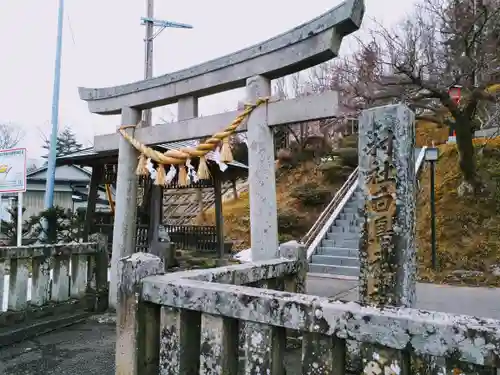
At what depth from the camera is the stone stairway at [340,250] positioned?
9957mm

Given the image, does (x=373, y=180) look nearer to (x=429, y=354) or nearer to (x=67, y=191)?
(x=429, y=354)

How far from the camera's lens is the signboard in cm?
732

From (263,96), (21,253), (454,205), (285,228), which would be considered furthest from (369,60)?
(21,253)

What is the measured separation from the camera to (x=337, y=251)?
1088 cm

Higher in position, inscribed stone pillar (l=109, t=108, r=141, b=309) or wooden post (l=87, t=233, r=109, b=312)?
inscribed stone pillar (l=109, t=108, r=141, b=309)

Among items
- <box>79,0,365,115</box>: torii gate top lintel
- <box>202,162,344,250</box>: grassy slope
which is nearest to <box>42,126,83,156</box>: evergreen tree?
<box>202,162,344,250</box>: grassy slope

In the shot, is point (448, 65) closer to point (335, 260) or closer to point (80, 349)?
point (335, 260)

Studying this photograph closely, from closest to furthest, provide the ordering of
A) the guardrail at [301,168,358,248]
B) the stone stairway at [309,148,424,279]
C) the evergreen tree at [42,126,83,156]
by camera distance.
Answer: the stone stairway at [309,148,424,279] < the guardrail at [301,168,358,248] < the evergreen tree at [42,126,83,156]

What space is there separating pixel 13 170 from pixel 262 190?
5341 millimetres

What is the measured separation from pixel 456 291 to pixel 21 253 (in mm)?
7874

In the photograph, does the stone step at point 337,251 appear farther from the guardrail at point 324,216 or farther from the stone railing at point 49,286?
the stone railing at point 49,286

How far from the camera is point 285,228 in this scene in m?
15.7

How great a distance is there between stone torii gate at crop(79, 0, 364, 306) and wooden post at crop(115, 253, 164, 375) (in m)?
A: 2.12

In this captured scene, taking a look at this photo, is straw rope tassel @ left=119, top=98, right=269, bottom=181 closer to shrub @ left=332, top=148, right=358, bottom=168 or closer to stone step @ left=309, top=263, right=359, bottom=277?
stone step @ left=309, top=263, right=359, bottom=277
